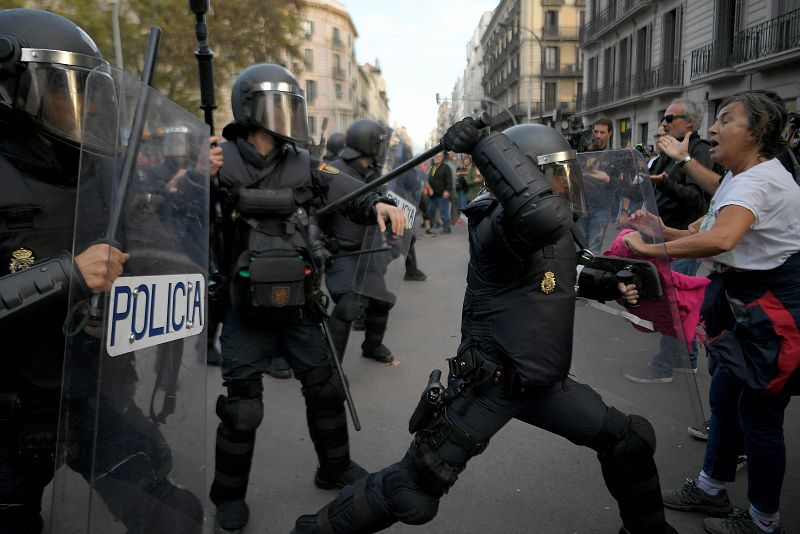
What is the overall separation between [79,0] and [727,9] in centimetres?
1820

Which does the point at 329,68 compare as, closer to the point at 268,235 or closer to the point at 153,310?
the point at 268,235

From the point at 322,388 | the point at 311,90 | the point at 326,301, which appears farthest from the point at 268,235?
the point at 311,90

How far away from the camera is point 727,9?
19.6 meters

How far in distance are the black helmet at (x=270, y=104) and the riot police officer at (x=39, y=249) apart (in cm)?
92

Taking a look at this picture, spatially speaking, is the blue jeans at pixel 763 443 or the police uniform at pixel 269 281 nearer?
the blue jeans at pixel 763 443

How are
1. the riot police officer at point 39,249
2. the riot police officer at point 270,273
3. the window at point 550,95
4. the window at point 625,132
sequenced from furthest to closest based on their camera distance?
the window at point 550,95
the window at point 625,132
the riot police officer at point 270,273
the riot police officer at point 39,249

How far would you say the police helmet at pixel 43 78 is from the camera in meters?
1.77

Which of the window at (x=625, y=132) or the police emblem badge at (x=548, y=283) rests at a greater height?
the window at (x=625, y=132)

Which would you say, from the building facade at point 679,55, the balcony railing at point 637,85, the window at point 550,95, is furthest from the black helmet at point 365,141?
the window at point 550,95

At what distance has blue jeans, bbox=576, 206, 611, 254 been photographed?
2713 millimetres

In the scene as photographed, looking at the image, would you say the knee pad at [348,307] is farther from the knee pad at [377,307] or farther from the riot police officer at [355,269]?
the knee pad at [377,307]

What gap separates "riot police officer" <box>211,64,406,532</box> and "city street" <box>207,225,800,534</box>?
0.86 ft

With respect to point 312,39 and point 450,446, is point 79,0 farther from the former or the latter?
point 312,39

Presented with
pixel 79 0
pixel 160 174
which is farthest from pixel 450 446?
pixel 79 0
